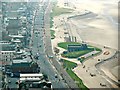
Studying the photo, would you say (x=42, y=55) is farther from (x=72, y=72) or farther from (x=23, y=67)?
(x=23, y=67)

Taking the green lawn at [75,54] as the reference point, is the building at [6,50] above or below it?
above

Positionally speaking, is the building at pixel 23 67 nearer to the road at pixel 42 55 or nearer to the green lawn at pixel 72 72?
the road at pixel 42 55

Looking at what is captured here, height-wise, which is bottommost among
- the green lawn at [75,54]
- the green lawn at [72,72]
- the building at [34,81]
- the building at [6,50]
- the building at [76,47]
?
the green lawn at [72,72]

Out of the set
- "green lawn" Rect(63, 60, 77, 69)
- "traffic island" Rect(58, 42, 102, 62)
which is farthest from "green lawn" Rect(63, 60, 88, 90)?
"traffic island" Rect(58, 42, 102, 62)

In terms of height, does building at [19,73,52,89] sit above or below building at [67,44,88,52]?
above

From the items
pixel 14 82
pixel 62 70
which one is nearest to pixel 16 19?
pixel 62 70

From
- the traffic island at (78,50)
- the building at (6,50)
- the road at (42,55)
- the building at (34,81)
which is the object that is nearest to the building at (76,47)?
the traffic island at (78,50)

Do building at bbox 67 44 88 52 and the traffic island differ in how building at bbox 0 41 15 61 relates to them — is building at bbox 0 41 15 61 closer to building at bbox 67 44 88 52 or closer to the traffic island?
the traffic island

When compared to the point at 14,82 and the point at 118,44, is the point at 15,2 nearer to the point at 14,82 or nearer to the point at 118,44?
the point at 118,44

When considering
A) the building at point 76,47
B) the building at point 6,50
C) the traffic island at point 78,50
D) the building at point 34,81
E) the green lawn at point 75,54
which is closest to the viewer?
the building at point 34,81

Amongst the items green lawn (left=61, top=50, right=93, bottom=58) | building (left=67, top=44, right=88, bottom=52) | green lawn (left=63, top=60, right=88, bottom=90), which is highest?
building (left=67, top=44, right=88, bottom=52)

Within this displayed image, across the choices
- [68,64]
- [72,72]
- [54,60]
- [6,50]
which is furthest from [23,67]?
[6,50]
